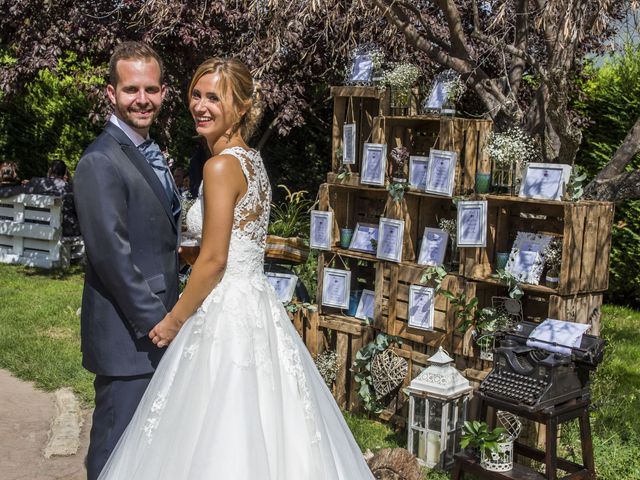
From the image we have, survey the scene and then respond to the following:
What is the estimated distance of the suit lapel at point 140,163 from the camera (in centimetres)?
323

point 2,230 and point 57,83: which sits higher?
point 57,83

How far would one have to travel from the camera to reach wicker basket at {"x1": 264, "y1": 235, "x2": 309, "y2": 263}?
5.89 meters

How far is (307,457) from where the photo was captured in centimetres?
316

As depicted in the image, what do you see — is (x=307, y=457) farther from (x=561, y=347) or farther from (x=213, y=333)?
(x=561, y=347)

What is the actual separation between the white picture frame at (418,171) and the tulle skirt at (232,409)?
2058 mm

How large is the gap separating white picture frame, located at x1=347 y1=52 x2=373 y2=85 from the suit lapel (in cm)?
266

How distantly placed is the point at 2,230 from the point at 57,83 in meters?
3.05

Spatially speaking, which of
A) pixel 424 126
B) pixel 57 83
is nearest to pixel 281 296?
pixel 424 126

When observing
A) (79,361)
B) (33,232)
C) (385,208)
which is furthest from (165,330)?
(33,232)

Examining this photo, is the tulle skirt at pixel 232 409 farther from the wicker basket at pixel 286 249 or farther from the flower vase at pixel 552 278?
the wicker basket at pixel 286 249

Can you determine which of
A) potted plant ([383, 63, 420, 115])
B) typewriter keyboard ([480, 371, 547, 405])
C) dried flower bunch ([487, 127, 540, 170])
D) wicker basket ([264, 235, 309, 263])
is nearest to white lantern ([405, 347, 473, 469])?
typewriter keyboard ([480, 371, 547, 405])

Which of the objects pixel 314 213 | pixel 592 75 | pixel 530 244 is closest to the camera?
pixel 530 244

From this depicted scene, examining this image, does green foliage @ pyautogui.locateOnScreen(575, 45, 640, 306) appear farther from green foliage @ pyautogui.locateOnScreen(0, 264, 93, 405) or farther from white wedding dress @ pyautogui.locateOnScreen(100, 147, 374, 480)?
white wedding dress @ pyautogui.locateOnScreen(100, 147, 374, 480)

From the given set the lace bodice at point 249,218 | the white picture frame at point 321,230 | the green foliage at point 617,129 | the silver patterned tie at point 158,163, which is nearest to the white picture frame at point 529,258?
the white picture frame at point 321,230
